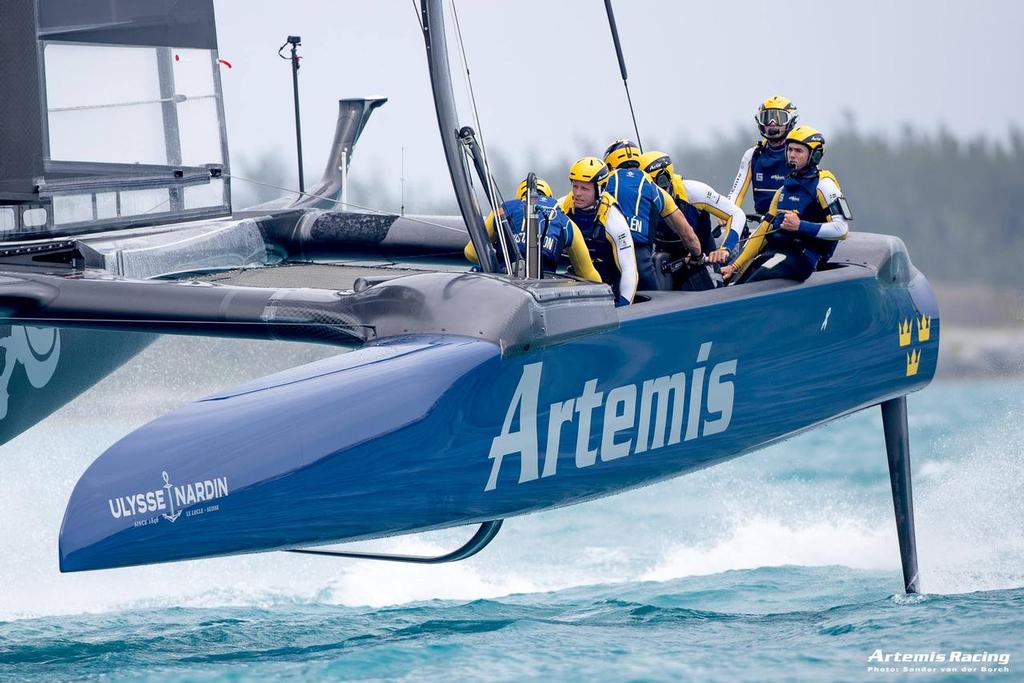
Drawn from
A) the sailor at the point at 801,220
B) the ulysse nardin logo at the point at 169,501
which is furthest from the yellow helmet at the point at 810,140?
the ulysse nardin logo at the point at 169,501

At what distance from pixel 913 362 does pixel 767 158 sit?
0.98 meters

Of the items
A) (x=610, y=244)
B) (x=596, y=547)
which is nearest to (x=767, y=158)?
(x=610, y=244)

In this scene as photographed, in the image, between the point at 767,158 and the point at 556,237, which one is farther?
the point at 767,158

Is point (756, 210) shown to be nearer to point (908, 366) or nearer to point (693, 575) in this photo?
point (908, 366)

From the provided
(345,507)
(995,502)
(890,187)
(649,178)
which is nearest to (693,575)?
(995,502)

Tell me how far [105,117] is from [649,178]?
83.1 inches

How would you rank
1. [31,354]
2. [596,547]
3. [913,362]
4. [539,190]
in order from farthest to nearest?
1. [596,547]
2. [913,362]
3. [31,354]
4. [539,190]

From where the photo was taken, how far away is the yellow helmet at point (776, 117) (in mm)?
5789

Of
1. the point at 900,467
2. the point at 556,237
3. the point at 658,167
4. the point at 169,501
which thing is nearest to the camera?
the point at 169,501

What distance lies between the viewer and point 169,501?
373cm

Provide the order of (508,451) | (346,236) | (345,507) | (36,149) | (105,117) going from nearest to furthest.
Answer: (345,507), (508,451), (36,149), (105,117), (346,236)

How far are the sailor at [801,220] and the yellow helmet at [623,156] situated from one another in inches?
20.9

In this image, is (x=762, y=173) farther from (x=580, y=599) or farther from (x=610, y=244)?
(x=580, y=599)

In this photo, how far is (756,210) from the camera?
6.09 meters
